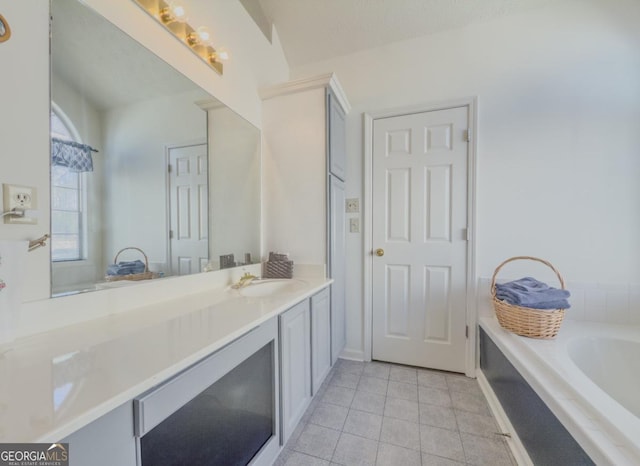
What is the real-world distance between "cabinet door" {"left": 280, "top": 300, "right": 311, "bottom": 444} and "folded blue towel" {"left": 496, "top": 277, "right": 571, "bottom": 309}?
125cm

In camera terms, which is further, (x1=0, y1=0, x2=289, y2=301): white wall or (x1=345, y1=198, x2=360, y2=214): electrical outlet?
(x1=345, y1=198, x2=360, y2=214): electrical outlet

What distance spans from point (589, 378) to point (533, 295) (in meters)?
0.49

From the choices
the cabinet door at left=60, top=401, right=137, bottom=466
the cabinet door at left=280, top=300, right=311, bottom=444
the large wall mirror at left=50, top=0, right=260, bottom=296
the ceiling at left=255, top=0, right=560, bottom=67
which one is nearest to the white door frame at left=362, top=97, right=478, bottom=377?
the ceiling at left=255, top=0, right=560, bottom=67

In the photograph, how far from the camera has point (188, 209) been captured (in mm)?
1327

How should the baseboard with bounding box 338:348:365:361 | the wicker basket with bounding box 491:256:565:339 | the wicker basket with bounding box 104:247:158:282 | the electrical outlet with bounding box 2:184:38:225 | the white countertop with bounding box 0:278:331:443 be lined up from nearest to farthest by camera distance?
the white countertop with bounding box 0:278:331:443 < the electrical outlet with bounding box 2:184:38:225 < the wicker basket with bounding box 104:247:158:282 < the wicker basket with bounding box 491:256:565:339 < the baseboard with bounding box 338:348:365:361

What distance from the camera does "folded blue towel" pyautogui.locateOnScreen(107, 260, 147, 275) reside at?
3.23ft

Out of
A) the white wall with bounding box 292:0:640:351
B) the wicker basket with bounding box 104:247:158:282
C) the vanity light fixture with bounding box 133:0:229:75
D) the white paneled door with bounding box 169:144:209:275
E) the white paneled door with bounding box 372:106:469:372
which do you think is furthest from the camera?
the white paneled door with bounding box 372:106:469:372

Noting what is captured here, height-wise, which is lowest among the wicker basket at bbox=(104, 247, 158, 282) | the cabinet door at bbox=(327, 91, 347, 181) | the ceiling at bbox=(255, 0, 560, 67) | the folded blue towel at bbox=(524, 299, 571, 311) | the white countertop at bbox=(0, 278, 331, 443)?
the folded blue towel at bbox=(524, 299, 571, 311)

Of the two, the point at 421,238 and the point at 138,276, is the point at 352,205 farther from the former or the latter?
the point at 138,276

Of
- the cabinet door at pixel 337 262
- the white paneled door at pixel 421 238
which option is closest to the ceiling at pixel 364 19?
the white paneled door at pixel 421 238

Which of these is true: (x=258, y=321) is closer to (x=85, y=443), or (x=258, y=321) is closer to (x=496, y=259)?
(x=85, y=443)

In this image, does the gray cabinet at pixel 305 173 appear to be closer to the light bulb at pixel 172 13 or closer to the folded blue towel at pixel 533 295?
the light bulb at pixel 172 13

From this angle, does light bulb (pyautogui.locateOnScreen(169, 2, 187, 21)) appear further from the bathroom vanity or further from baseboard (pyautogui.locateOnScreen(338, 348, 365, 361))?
baseboard (pyautogui.locateOnScreen(338, 348, 365, 361))

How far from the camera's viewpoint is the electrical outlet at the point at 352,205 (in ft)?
7.25
